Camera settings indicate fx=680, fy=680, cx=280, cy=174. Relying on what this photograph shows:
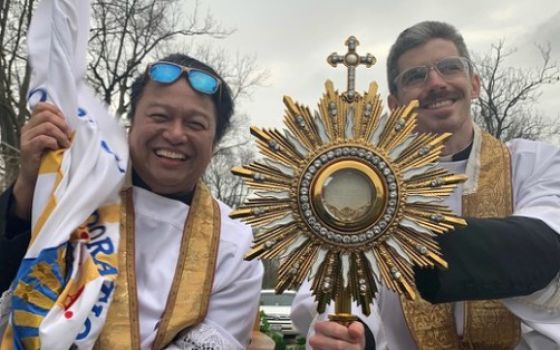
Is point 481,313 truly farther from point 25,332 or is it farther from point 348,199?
point 25,332

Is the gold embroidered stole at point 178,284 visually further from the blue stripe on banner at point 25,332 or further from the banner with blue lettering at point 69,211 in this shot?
the blue stripe on banner at point 25,332

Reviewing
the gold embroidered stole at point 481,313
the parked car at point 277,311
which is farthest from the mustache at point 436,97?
the parked car at point 277,311

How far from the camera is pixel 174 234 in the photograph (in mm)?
2969

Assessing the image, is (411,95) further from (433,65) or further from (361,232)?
(361,232)

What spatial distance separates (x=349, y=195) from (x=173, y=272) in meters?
1.11

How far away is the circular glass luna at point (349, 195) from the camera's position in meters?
2.01

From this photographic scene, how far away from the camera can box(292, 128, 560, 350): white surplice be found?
7.11 feet

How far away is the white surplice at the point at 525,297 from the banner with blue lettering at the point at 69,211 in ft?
2.56

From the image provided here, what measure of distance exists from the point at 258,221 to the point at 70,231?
78 cm

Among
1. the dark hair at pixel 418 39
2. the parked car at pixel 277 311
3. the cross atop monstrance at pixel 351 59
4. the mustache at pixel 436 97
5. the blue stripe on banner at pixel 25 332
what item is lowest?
the parked car at pixel 277 311

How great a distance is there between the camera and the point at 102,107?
2766 mm

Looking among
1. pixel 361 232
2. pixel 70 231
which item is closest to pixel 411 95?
pixel 361 232

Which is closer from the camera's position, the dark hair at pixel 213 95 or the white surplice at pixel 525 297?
the white surplice at pixel 525 297

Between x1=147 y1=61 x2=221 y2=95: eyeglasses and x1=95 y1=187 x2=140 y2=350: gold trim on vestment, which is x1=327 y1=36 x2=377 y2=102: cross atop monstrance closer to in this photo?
x1=147 y1=61 x2=221 y2=95: eyeglasses
